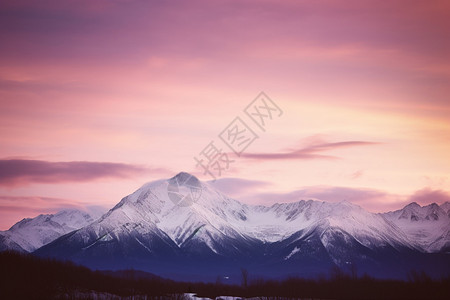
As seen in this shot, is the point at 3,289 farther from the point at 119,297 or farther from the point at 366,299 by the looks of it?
the point at 366,299

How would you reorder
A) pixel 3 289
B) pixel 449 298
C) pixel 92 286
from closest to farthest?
pixel 3 289, pixel 449 298, pixel 92 286

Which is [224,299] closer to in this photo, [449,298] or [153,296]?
[153,296]

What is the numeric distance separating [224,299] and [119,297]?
34.9 meters

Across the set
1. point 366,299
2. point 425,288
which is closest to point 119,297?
point 366,299

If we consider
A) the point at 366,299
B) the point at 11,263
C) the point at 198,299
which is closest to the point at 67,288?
the point at 11,263

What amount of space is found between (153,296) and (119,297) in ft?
51.7

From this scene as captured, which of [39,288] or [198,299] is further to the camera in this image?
[198,299]

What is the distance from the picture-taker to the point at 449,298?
183 metres

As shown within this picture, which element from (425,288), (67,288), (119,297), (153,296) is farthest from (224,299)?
(425,288)

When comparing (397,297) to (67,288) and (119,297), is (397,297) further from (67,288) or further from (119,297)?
(67,288)

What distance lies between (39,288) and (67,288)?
11188 millimetres

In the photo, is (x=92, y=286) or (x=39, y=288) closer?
(x=39, y=288)

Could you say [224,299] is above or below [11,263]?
below

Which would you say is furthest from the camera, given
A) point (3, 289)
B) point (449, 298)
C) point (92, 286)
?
point (92, 286)
